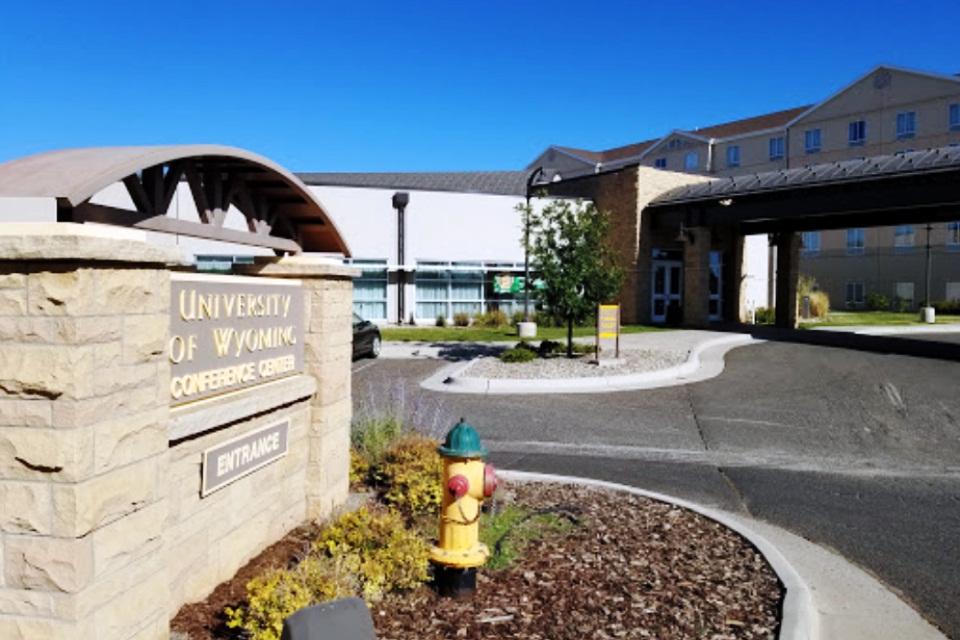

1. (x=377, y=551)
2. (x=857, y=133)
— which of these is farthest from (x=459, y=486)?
(x=857, y=133)

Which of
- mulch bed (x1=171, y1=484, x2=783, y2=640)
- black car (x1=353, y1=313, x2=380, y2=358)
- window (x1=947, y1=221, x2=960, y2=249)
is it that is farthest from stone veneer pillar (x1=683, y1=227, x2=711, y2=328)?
window (x1=947, y1=221, x2=960, y2=249)

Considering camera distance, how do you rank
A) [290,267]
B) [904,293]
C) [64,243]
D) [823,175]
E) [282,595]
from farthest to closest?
1. [904,293]
2. [823,175]
3. [290,267]
4. [282,595]
5. [64,243]

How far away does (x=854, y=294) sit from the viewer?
57438 mm

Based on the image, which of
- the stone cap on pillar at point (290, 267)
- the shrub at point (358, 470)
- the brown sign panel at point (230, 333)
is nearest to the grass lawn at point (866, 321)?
the shrub at point (358, 470)

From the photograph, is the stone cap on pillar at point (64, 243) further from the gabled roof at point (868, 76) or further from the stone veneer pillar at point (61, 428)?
the gabled roof at point (868, 76)

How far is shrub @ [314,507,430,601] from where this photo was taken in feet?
14.5

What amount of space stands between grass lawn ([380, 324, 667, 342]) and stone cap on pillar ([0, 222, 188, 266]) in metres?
20.2

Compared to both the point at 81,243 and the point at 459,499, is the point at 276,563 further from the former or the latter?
the point at 81,243

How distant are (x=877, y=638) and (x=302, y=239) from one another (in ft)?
17.4

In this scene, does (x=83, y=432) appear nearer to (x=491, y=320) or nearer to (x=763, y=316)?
(x=491, y=320)

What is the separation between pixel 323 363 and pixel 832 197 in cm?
2158

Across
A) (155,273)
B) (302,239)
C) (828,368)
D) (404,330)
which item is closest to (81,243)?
(155,273)

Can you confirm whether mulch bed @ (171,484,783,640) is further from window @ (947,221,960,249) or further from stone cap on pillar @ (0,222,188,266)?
window @ (947,221,960,249)

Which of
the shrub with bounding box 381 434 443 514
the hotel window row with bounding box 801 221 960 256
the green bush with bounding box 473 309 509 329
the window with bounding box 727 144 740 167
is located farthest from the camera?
the window with bounding box 727 144 740 167
